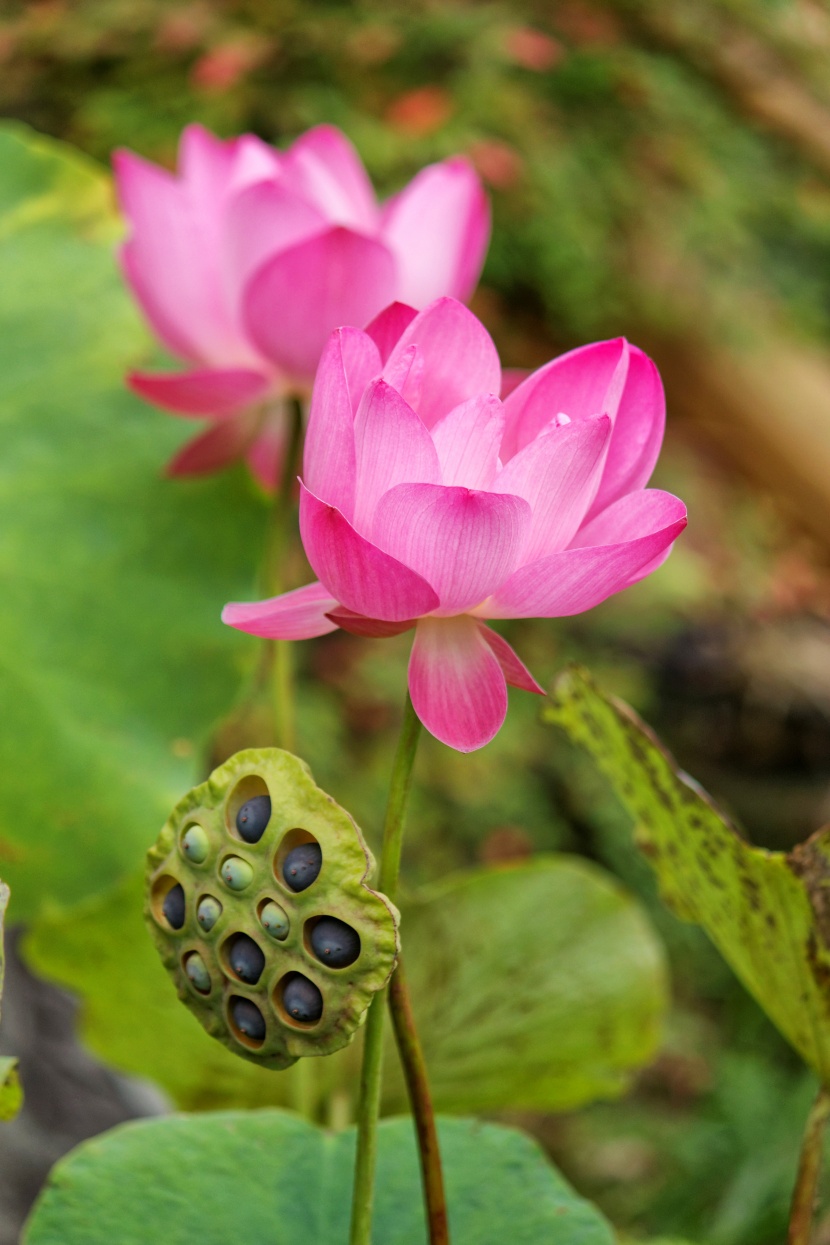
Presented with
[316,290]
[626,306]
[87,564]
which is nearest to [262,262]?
[316,290]

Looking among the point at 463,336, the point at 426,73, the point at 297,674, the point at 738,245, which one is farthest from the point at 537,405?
the point at 738,245

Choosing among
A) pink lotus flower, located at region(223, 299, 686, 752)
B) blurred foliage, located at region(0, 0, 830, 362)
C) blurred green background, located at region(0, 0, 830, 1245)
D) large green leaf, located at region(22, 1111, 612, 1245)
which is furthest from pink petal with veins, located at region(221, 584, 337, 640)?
blurred foliage, located at region(0, 0, 830, 362)

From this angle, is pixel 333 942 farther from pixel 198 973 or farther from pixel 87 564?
pixel 87 564

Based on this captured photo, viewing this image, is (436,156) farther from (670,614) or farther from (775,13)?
(670,614)

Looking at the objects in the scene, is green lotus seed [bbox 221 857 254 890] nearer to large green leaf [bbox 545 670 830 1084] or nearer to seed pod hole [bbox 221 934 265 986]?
seed pod hole [bbox 221 934 265 986]

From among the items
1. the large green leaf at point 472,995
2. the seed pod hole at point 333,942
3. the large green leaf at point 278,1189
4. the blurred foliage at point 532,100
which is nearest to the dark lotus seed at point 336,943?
the seed pod hole at point 333,942

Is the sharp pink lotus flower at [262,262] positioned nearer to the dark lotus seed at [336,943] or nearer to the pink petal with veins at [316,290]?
the pink petal with veins at [316,290]
